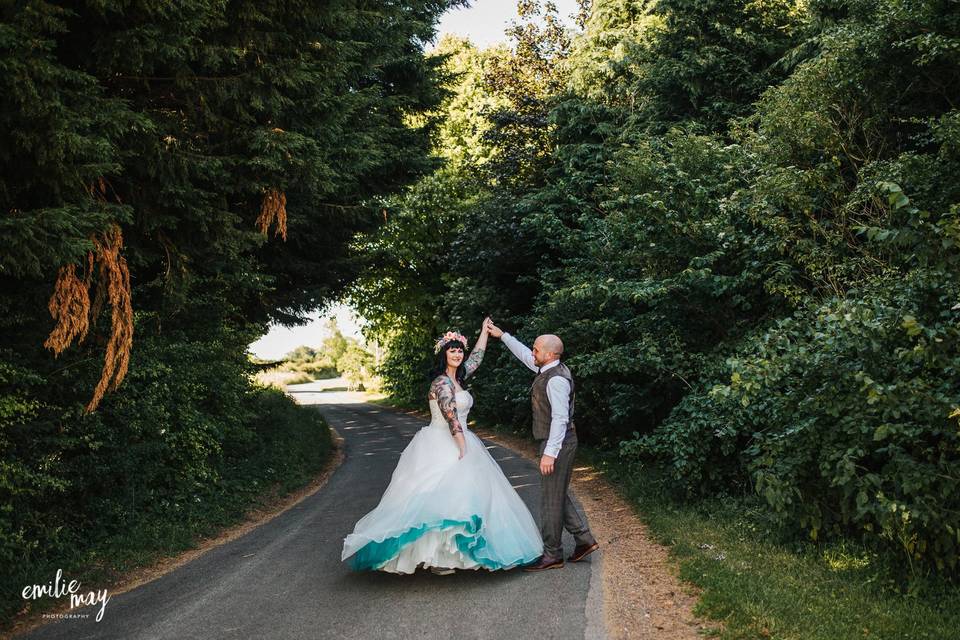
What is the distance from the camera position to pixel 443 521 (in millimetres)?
5719

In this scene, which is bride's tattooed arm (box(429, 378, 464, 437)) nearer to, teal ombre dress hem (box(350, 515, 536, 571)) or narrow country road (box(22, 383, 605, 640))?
teal ombre dress hem (box(350, 515, 536, 571))

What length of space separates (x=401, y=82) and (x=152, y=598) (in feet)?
40.4

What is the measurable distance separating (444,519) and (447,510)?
85mm

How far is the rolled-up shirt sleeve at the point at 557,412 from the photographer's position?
20.2 feet

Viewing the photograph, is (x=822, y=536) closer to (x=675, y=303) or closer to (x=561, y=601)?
(x=561, y=601)

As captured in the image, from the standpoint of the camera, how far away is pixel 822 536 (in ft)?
21.9

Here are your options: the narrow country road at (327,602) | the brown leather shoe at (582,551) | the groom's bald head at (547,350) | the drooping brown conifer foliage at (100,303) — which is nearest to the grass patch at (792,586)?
the brown leather shoe at (582,551)

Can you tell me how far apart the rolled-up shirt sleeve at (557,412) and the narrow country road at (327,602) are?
3.94 feet

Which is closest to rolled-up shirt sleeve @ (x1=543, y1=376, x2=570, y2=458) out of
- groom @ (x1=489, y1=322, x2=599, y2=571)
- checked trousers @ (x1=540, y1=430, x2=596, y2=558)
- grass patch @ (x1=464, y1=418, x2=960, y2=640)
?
groom @ (x1=489, y1=322, x2=599, y2=571)

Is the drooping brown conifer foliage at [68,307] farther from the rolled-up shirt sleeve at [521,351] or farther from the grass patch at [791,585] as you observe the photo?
the grass patch at [791,585]

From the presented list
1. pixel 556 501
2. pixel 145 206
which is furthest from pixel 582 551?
pixel 145 206

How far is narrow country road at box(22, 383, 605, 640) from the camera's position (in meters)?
4.98

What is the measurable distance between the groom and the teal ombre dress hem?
25.2 inches

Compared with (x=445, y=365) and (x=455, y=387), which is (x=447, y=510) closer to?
(x=455, y=387)
